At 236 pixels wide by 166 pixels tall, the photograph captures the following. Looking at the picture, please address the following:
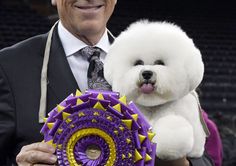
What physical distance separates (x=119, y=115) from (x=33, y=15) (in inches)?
302

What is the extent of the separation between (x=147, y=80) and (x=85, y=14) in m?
0.29

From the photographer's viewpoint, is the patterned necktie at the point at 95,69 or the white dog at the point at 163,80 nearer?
the white dog at the point at 163,80

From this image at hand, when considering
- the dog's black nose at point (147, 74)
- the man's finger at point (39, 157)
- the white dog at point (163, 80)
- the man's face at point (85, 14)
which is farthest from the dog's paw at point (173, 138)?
the man's face at point (85, 14)

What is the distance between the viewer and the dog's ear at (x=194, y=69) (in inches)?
47.4

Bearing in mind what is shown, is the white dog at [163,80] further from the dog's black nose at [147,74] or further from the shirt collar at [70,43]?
the shirt collar at [70,43]

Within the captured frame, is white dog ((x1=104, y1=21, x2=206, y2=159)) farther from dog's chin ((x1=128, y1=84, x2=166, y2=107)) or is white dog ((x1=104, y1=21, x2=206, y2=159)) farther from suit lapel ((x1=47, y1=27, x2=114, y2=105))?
suit lapel ((x1=47, y1=27, x2=114, y2=105))

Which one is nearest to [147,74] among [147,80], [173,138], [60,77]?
[147,80]

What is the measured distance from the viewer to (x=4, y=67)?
134 centimetres

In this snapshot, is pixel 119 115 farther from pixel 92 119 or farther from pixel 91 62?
pixel 91 62

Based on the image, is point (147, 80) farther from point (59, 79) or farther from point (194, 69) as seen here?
point (59, 79)

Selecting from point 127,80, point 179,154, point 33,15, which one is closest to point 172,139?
point 179,154

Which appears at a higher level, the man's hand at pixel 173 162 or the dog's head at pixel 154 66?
the dog's head at pixel 154 66

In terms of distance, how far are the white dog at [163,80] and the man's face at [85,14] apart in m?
0.14

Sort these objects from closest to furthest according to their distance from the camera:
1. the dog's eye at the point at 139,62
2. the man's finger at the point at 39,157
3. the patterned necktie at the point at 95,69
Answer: the man's finger at the point at 39,157, the dog's eye at the point at 139,62, the patterned necktie at the point at 95,69
